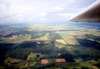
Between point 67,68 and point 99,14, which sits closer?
point 99,14

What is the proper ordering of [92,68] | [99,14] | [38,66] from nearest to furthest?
[99,14] → [92,68] → [38,66]

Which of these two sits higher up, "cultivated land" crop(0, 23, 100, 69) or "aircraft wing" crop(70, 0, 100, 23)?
"aircraft wing" crop(70, 0, 100, 23)

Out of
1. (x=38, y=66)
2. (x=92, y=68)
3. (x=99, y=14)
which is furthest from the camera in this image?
(x=38, y=66)

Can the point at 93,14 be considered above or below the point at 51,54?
above

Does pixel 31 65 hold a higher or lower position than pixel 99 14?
lower

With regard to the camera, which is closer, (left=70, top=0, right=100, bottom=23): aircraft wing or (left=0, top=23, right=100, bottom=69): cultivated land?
(left=70, top=0, right=100, bottom=23): aircraft wing

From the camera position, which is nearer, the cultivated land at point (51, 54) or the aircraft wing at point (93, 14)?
the aircraft wing at point (93, 14)

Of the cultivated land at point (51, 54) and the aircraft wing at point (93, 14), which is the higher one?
the aircraft wing at point (93, 14)

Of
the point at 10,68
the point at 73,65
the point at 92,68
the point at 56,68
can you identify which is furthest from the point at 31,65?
the point at 92,68

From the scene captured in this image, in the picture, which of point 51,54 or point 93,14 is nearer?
point 93,14

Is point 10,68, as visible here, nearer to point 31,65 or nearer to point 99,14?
point 31,65
